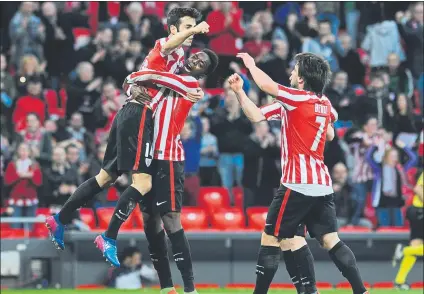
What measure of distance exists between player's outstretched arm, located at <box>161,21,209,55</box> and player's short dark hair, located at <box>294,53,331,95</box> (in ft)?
2.90

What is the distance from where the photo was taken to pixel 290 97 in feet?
32.5

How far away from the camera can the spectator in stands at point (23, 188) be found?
16.9 m

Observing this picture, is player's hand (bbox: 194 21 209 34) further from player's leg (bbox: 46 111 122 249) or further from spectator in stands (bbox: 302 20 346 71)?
spectator in stands (bbox: 302 20 346 71)

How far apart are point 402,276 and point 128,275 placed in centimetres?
392

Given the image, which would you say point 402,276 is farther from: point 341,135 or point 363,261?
point 341,135

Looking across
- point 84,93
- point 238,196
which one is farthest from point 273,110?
point 84,93

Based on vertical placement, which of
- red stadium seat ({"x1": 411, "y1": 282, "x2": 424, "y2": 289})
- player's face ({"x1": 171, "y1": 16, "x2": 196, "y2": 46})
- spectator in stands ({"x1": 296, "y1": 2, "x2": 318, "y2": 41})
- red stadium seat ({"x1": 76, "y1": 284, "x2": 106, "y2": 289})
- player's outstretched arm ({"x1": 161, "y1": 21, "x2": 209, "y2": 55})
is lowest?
red stadium seat ({"x1": 411, "y1": 282, "x2": 424, "y2": 289})

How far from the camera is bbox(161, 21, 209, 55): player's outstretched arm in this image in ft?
33.2

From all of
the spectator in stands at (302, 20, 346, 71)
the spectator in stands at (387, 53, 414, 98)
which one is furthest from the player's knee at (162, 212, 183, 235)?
the spectator in stands at (387, 53, 414, 98)

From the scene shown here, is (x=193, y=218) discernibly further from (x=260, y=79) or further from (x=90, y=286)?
(x=260, y=79)

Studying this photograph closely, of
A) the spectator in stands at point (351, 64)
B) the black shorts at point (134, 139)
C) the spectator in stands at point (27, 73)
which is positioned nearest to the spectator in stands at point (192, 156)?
the spectator in stands at point (27, 73)

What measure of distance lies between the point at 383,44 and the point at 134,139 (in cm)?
1056

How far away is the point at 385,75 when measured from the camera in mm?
19656

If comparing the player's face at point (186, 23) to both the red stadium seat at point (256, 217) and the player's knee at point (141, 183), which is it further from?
the red stadium seat at point (256, 217)
